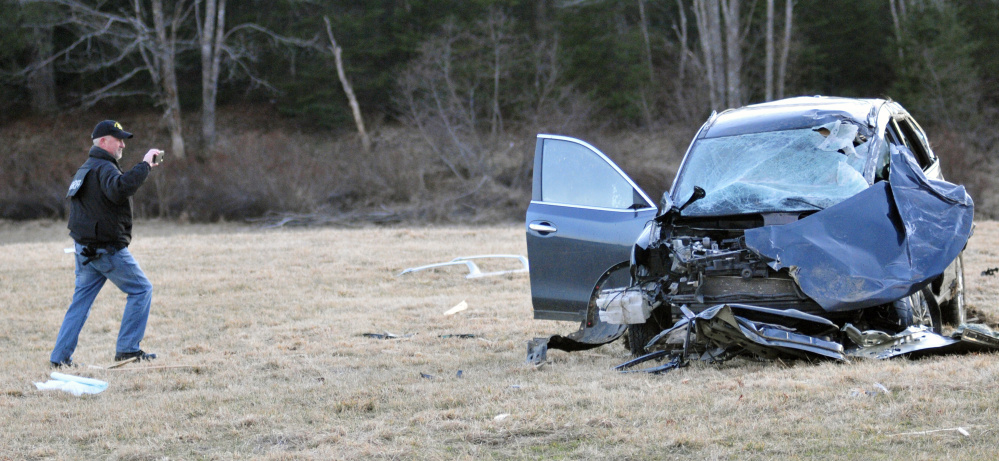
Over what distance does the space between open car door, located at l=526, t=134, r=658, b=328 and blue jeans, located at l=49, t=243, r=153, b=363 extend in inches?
117

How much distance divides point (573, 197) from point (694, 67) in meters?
26.2

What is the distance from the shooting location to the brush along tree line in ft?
88.2

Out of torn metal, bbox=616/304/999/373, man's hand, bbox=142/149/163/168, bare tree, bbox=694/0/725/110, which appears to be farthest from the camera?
bare tree, bbox=694/0/725/110

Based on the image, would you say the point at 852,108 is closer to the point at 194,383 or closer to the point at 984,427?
the point at 984,427

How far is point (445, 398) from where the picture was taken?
16.7 feet

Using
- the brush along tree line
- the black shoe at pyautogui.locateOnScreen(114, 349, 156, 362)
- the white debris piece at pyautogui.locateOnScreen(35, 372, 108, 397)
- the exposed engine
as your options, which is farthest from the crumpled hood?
the brush along tree line

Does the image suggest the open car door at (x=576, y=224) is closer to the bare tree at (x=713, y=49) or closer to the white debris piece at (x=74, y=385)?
the white debris piece at (x=74, y=385)

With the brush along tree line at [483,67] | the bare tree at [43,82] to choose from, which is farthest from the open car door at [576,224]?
the bare tree at [43,82]

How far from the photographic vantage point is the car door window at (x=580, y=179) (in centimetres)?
673

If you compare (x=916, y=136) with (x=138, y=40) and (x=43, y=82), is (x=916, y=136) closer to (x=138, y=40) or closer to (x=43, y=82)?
(x=138, y=40)

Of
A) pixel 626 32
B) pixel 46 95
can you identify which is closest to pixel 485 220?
pixel 626 32

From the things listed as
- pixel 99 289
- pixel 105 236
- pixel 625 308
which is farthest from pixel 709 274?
pixel 99 289

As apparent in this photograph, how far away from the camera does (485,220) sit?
2395cm

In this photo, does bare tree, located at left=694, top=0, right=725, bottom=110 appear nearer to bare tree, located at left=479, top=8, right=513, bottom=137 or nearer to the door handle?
bare tree, located at left=479, top=8, right=513, bottom=137
